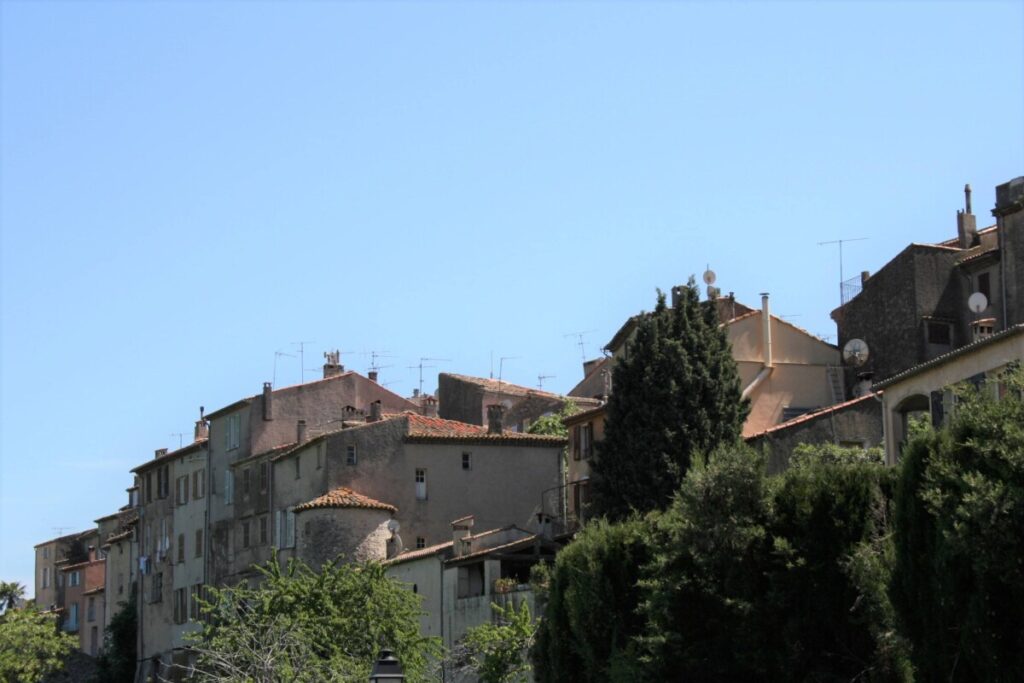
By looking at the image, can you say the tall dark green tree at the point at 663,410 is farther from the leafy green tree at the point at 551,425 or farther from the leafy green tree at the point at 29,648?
the leafy green tree at the point at 29,648

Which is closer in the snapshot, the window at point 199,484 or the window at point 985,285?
the window at point 985,285

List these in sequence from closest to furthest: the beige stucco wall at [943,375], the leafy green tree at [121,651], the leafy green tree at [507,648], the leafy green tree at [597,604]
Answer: the beige stucco wall at [943,375]
the leafy green tree at [597,604]
the leafy green tree at [507,648]
the leafy green tree at [121,651]

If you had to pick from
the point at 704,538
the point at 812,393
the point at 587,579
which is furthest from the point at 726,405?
the point at 704,538

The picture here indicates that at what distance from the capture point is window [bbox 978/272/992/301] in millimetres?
60409

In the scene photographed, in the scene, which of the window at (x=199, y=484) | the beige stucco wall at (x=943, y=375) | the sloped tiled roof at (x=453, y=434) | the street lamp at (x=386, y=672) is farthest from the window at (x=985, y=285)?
the street lamp at (x=386, y=672)

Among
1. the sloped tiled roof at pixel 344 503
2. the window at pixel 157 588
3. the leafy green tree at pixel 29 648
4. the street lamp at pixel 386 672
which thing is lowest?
the street lamp at pixel 386 672

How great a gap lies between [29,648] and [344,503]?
3400 cm

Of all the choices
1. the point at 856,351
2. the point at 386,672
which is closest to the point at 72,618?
the point at 856,351

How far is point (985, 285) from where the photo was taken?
60.8 metres

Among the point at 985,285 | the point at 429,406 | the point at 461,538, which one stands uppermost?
the point at 429,406

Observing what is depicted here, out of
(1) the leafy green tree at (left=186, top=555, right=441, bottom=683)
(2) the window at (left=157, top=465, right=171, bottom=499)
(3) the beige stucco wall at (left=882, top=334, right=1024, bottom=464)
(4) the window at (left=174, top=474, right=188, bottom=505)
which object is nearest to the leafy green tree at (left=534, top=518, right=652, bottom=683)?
(3) the beige stucco wall at (left=882, top=334, right=1024, bottom=464)

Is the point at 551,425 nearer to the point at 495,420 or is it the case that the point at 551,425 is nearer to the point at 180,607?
the point at 495,420

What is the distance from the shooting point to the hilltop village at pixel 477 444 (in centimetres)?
5597

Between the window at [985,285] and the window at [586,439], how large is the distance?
1403 cm
